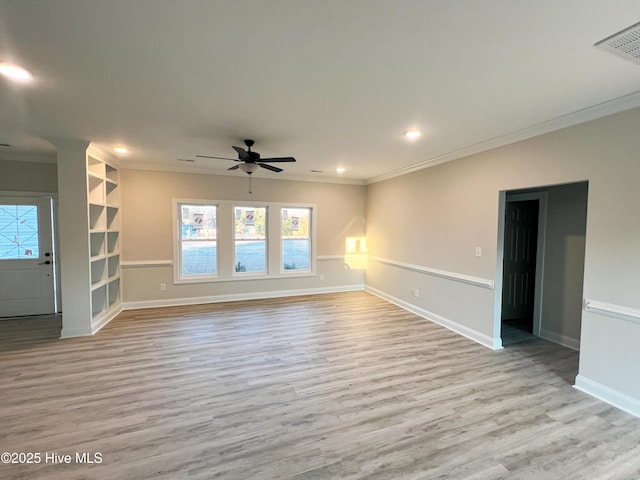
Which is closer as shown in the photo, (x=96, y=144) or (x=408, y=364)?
(x=408, y=364)

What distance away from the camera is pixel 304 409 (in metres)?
2.49

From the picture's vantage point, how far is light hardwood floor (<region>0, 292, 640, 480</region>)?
192 cm

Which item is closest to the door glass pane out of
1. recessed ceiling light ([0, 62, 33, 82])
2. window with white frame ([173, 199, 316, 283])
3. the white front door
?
the white front door

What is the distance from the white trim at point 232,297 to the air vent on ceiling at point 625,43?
579 centimetres

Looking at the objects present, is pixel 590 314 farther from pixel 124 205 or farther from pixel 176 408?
pixel 124 205

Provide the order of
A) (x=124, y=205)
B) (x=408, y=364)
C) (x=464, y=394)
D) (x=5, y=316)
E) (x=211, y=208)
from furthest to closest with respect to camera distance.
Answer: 1. (x=211, y=208)
2. (x=124, y=205)
3. (x=5, y=316)
4. (x=408, y=364)
5. (x=464, y=394)

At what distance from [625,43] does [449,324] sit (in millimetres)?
3745

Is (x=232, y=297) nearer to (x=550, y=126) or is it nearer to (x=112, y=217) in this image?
(x=112, y=217)

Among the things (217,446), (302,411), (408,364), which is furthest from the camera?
(408,364)

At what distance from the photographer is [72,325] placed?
Result: 4043 millimetres

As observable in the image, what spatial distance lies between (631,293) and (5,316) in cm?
838

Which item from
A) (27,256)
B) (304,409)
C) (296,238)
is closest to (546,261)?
(304,409)

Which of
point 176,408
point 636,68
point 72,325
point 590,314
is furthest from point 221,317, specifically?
point 636,68

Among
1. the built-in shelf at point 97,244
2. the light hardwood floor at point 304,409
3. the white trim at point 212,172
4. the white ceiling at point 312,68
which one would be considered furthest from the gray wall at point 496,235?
the built-in shelf at point 97,244
